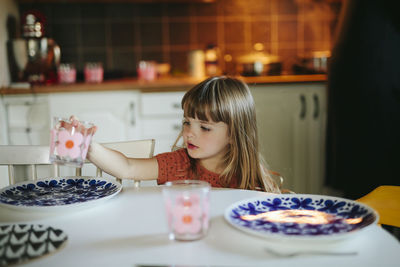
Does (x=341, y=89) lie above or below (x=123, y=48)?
below

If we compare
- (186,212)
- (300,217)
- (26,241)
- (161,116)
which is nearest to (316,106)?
(161,116)

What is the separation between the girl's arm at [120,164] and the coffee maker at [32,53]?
157 centimetres

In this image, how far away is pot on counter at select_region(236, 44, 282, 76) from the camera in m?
2.74

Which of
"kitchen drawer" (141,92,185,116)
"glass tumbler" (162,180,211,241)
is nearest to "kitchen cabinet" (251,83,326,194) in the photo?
"kitchen drawer" (141,92,185,116)

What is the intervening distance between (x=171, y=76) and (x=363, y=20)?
1236 millimetres

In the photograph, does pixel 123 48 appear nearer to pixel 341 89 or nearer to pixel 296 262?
pixel 341 89

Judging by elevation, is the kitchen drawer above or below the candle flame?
above

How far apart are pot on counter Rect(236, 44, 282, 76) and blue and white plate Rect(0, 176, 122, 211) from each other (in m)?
1.82

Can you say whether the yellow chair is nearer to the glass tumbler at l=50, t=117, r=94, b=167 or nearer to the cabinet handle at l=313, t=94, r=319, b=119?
the glass tumbler at l=50, t=117, r=94, b=167

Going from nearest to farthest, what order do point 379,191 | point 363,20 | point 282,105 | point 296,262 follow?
point 296,262 < point 379,191 < point 363,20 < point 282,105

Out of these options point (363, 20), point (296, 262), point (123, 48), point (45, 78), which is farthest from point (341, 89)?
point (296, 262)

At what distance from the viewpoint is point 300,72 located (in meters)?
2.82

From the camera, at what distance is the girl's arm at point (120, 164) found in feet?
3.65

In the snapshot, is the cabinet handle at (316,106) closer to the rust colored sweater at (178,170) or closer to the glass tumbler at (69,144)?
the rust colored sweater at (178,170)
